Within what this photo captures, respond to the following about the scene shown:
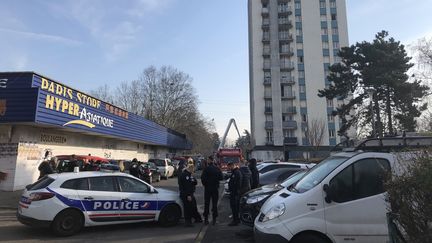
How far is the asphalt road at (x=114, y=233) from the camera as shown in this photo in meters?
8.67

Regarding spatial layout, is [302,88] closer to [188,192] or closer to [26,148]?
[26,148]

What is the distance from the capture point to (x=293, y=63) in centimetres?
7625

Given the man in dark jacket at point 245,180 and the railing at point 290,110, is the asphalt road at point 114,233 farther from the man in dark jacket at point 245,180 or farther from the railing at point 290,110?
the railing at point 290,110

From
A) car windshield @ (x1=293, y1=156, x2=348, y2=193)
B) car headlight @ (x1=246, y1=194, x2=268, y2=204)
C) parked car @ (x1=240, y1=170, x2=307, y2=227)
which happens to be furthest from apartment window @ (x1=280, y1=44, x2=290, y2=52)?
car windshield @ (x1=293, y1=156, x2=348, y2=193)

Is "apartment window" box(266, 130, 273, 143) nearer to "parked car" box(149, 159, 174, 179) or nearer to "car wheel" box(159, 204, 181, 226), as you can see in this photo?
"parked car" box(149, 159, 174, 179)

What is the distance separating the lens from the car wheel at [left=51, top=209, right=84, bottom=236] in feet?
28.9

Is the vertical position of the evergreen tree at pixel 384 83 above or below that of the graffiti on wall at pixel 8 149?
above

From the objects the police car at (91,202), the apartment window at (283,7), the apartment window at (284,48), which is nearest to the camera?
the police car at (91,202)

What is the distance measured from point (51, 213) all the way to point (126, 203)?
1772mm

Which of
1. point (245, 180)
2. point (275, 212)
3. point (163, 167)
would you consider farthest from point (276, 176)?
point (163, 167)

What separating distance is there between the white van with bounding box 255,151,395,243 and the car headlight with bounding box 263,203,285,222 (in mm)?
17

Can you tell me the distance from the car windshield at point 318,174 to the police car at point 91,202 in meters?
4.79

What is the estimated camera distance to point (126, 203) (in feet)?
31.9

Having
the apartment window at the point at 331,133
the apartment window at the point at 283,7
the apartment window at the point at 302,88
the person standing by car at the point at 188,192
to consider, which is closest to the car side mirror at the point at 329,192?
the person standing by car at the point at 188,192
